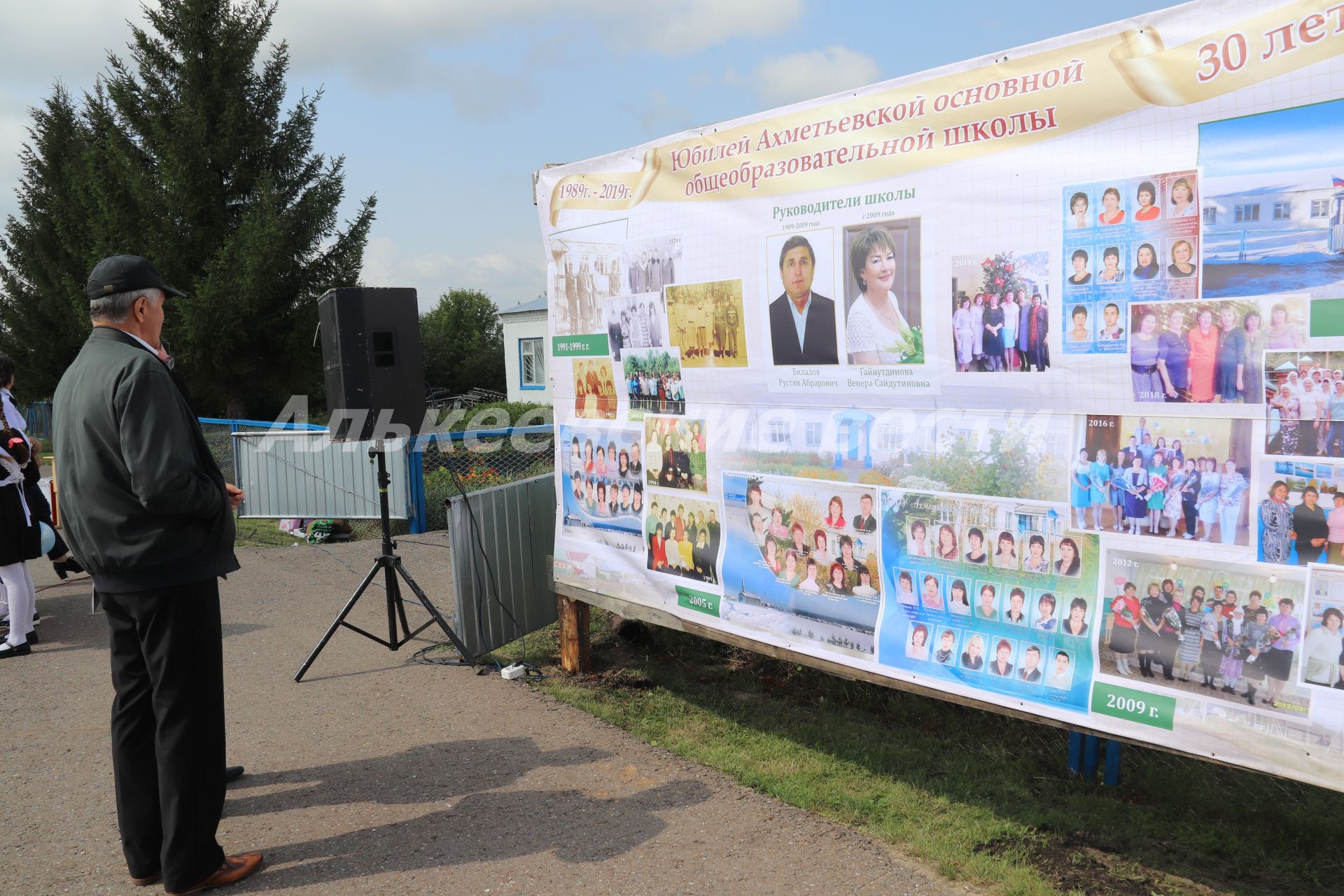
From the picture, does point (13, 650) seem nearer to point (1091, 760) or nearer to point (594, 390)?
point (594, 390)

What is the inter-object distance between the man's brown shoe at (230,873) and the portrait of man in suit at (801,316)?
9.52 ft

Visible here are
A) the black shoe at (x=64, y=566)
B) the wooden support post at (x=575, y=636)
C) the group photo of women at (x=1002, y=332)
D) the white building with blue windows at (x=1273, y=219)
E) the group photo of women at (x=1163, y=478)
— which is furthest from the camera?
the black shoe at (x=64, y=566)

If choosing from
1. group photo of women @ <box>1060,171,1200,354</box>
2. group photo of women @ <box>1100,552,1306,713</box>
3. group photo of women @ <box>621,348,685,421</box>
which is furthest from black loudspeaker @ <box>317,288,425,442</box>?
group photo of women @ <box>1100,552,1306,713</box>

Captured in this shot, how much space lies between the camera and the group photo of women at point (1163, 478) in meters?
2.94

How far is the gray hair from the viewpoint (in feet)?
11.5

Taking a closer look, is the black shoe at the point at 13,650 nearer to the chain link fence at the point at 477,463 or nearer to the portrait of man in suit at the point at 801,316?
the chain link fence at the point at 477,463

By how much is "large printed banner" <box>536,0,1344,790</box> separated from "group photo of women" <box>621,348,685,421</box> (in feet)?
0.12

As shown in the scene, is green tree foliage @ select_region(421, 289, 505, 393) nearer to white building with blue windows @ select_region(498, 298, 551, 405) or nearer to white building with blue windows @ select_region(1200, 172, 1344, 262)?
white building with blue windows @ select_region(498, 298, 551, 405)

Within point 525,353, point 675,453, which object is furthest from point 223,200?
point 675,453

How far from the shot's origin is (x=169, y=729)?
3465 millimetres

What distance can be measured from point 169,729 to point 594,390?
268cm

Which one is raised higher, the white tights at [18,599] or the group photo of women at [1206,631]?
the group photo of women at [1206,631]

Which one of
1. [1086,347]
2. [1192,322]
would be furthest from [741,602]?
[1192,322]

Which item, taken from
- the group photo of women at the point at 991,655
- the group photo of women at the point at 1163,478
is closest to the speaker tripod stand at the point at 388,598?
the group photo of women at the point at 991,655
